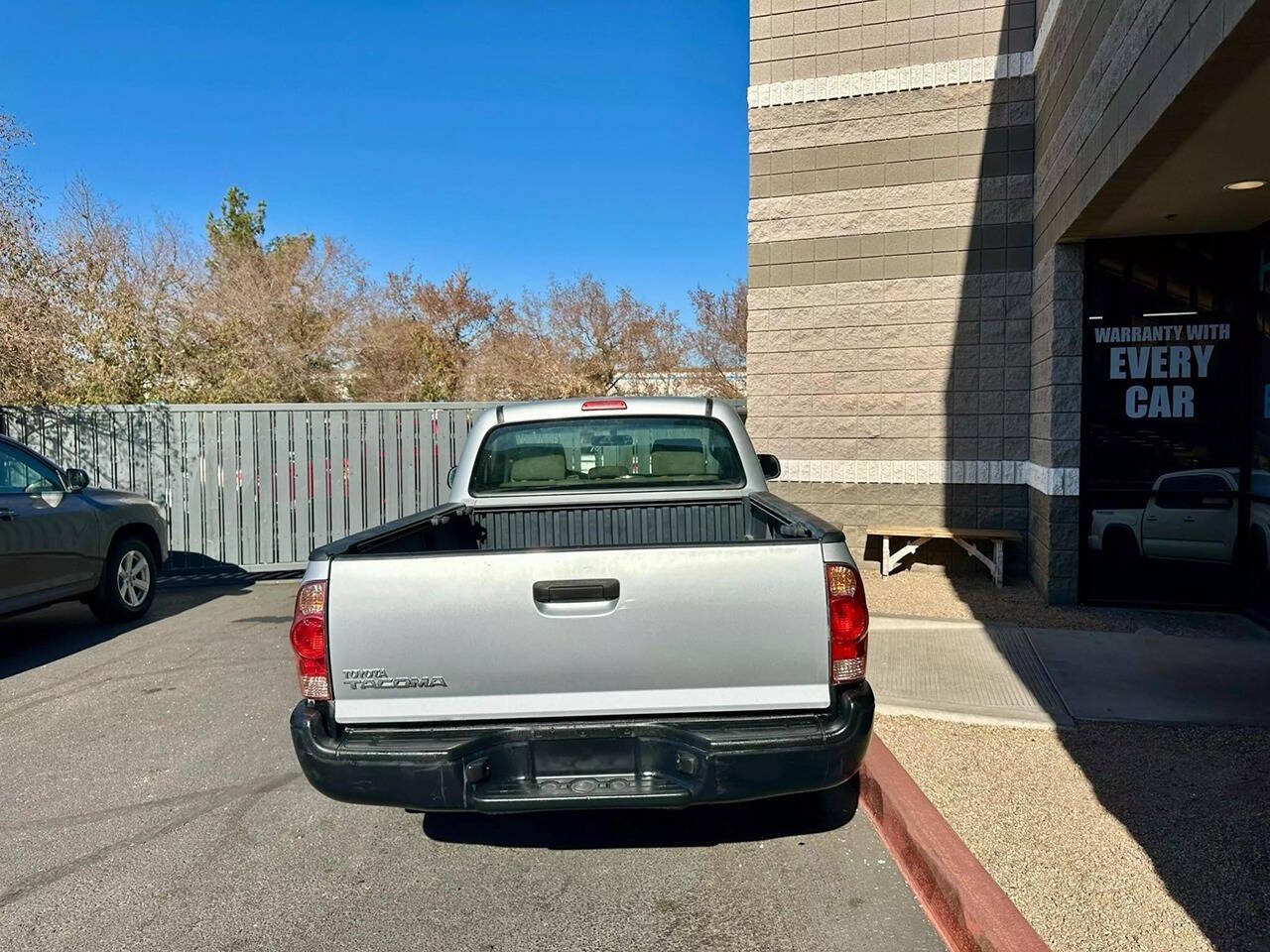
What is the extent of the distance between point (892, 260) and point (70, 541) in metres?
8.11

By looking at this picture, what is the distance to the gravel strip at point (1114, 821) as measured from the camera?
2.93 metres

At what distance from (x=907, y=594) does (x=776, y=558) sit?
5647mm

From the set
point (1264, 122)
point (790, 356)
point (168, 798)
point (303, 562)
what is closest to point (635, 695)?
point (168, 798)

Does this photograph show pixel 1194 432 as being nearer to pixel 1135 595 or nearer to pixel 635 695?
pixel 1135 595

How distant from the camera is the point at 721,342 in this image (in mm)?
27250

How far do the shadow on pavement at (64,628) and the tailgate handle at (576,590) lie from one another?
5.46 m

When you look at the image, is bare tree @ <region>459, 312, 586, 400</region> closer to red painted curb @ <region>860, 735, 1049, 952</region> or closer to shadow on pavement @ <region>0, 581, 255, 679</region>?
shadow on pavement @ <region>0, 581, 255, 679</region>

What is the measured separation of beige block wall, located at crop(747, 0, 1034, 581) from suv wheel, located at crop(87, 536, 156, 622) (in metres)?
6.32

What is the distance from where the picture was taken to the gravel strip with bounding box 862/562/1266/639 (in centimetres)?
675

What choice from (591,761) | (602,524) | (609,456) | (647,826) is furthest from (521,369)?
(591,761)

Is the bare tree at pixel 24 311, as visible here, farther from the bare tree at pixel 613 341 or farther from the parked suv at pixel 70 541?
the bare tree at pixel 613 341

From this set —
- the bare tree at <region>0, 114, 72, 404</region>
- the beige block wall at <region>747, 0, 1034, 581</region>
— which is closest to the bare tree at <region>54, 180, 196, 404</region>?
the bare tree at <region>0, 114, 72, 404</region>

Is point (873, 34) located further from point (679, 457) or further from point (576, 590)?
point (576, 590)

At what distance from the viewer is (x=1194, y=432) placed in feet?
22.9
